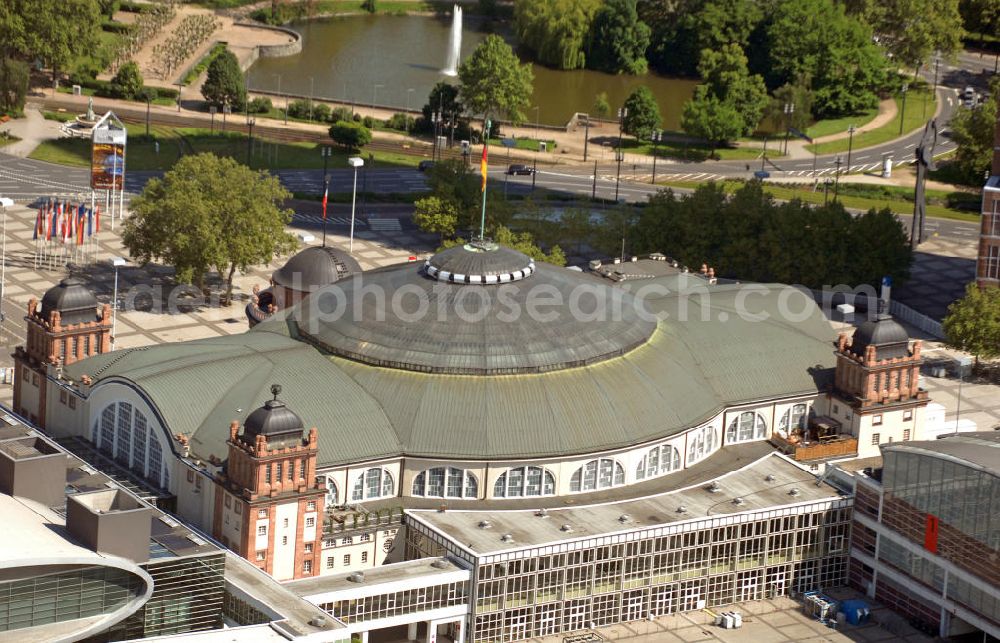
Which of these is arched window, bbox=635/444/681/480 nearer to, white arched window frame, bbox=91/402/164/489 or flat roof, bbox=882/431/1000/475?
flat roof, bbox=882/431/1000/475

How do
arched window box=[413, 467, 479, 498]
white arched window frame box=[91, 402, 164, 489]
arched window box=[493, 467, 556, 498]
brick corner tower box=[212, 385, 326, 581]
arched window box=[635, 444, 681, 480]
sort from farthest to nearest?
arched window box=[635, 444, 681, 480] → arched window box=[493, 467, 556, 498] → white arched window frame box=[91, 402, 164, 489] → arched window box=[413, 467, 479, 498] → brick corner tower box=[212, 385, 326, 581]

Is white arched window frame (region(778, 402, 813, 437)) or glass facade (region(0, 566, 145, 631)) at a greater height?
white arched window frame (region(778, 402, 813, 437))

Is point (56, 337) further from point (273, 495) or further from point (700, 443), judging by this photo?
point (700, 443)

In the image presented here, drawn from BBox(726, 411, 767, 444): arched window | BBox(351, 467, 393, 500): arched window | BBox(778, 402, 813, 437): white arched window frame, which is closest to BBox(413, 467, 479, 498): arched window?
BBox(351, 467, 393, 500): arched window

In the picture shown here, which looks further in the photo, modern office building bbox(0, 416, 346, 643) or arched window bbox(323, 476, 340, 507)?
arched window bbox(323, 476, 340, 507)

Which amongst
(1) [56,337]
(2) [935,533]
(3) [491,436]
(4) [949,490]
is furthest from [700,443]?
(1) [56,337]

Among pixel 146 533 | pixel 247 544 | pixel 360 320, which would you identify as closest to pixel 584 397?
pixel 360 320

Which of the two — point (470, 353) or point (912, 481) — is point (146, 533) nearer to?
point (470, 353)

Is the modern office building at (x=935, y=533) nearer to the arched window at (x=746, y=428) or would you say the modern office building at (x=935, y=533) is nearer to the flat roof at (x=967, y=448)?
the flat roof at (x=967, y=448)
